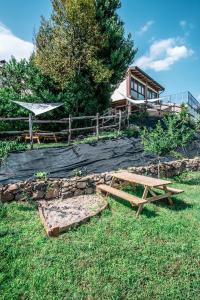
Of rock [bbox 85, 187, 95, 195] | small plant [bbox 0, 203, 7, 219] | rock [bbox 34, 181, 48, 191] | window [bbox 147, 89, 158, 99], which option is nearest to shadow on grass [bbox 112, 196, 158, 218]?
rock [bbox 85, 187, 95, 195]

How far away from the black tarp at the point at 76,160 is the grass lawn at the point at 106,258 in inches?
69.0

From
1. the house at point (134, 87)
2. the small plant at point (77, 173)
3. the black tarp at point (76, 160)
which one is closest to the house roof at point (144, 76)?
the house at point (134, 87)

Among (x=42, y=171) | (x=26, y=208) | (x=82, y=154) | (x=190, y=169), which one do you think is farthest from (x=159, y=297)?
(x=190, y=169)

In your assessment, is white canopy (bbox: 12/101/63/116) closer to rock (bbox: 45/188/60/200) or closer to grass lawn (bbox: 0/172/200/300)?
rock (bbox: 45/188/60/200)

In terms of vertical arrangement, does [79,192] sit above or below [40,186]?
below

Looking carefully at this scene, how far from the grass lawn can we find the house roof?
58.7 ft

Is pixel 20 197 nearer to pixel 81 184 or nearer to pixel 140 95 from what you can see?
pixel 81 184

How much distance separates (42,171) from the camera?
785 cm

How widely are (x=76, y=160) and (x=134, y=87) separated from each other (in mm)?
16539

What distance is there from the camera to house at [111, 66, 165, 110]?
21.9 metres

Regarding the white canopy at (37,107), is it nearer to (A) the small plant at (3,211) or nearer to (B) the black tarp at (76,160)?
(B) the black tarp at (76,160)

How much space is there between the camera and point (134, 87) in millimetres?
23406

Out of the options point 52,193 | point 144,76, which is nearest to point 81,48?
point 52,193

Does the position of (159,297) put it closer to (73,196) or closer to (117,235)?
(117,235)
